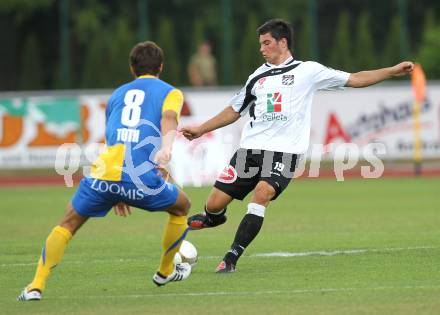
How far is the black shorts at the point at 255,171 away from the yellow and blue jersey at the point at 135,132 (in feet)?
6.27

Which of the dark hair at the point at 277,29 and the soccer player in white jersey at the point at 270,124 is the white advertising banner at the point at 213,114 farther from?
→ the dark hair at the point at 277,29

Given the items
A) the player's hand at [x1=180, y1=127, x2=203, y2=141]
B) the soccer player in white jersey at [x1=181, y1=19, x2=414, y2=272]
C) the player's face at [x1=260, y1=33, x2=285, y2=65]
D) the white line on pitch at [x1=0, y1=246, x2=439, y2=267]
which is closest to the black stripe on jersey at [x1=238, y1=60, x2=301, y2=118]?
the soccer player in white jersey at [x1=181, y1=19, x2=414, y2=272]

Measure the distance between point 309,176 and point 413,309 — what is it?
18.3 m

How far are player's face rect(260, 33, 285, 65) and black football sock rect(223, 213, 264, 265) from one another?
1565mm

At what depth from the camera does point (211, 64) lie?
31.4 meters

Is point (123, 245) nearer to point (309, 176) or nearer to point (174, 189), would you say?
point (174, 189)

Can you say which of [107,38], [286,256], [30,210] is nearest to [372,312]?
[286,256]

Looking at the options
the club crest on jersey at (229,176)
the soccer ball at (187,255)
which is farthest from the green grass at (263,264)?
the club crest on jersey at (229,176)

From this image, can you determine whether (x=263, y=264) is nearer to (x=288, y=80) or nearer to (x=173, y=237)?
(x=288, y=80)

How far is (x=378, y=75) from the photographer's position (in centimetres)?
1036

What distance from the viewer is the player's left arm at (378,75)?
1017 centimetres

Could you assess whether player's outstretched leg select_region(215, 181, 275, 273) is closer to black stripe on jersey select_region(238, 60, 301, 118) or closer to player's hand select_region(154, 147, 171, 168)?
black stripe on jersey select_region(238, 60, 301, 118)

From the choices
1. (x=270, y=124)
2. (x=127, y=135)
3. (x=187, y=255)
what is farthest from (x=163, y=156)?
(x=270, y=124)

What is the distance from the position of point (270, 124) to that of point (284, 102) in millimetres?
251
